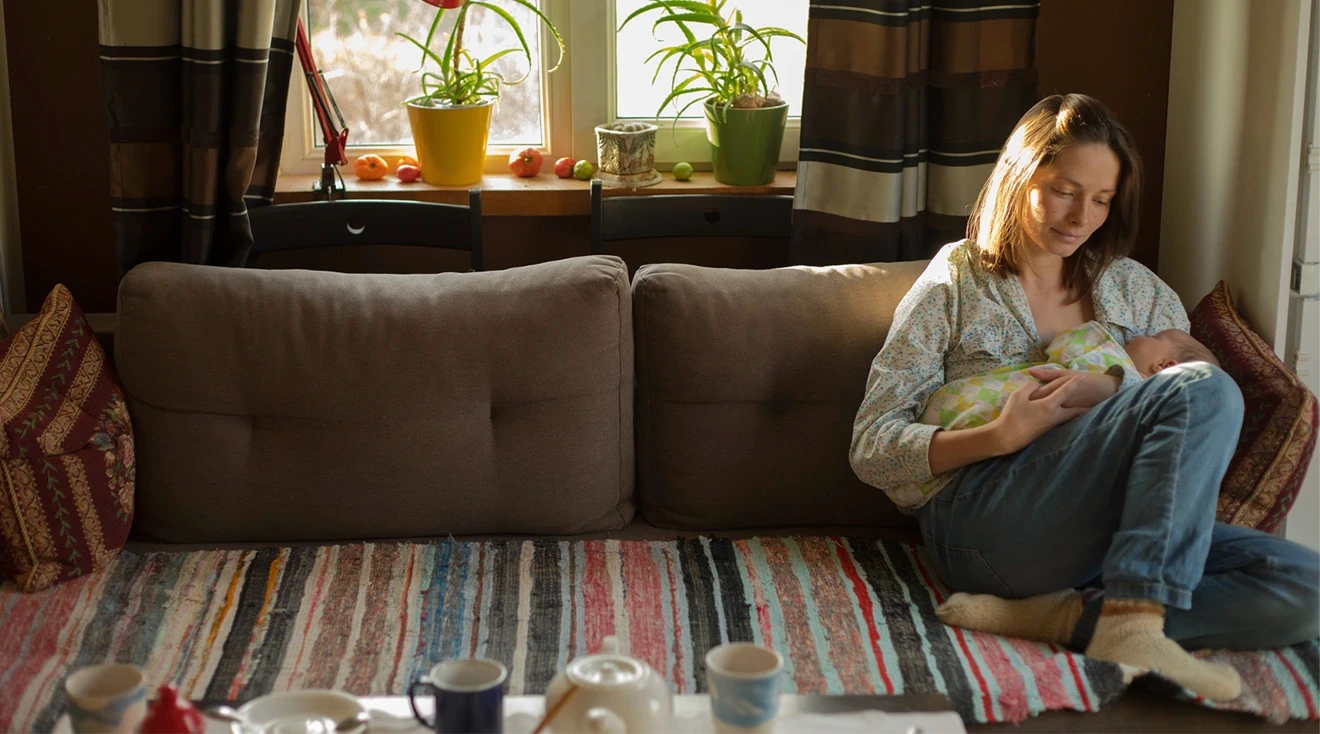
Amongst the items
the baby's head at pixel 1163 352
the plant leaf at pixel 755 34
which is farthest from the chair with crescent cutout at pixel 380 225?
the baby's head at pixel 1163 352

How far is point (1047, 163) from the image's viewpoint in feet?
6.31

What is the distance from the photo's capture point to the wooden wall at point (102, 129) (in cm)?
244

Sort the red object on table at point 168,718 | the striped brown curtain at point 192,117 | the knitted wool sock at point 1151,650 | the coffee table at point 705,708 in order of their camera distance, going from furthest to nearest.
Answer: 1. the striped brown curtain at point 192,117
2. the knitted wool sock at point 1151,650
3. the coffee table at point 705,708
4. the red object on table at point 168,718

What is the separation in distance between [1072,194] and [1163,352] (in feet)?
0.95

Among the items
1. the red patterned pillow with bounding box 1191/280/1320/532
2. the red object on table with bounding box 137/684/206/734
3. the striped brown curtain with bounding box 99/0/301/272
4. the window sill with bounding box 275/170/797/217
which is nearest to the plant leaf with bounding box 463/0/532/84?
the window sill with bounding box 275/170/797/217

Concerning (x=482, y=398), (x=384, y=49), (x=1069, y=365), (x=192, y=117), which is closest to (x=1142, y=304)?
(x=1069, y=365)

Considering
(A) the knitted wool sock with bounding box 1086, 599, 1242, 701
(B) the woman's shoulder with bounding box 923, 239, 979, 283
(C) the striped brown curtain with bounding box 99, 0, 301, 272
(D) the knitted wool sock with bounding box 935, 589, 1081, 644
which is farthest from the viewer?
(C) the striped brown curtain with bounding box 99, 0, 301, 272

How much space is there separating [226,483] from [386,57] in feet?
3.19

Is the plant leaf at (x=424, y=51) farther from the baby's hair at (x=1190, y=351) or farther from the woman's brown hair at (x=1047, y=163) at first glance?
the baby's hair at (x=1190, y=351)

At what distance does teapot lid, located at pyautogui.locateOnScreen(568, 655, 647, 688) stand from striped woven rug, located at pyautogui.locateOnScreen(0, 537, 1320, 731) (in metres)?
0.52

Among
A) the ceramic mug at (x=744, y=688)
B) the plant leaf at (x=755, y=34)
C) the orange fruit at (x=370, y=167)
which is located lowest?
the ceramic mug at (x=744, y=688)

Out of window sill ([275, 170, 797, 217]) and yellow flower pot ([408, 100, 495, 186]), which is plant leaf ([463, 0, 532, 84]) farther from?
window sill ([275, 170, 797, 217])

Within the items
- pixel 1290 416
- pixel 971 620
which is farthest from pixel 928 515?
pixel 1290 416

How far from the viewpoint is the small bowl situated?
1.22 metres
